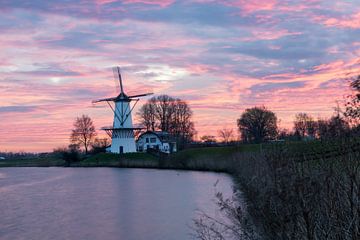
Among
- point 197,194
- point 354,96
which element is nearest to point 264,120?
point 197,194

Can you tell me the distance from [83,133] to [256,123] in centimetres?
2574

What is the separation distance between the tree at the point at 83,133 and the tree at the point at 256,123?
22284 millimetres

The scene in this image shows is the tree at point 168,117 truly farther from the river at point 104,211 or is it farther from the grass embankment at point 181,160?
the river at point 104,211

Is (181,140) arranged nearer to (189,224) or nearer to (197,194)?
(197,194)

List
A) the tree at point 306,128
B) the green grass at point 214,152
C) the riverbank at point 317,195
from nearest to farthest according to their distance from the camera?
the riverbank at point 317,195 < the tree at point 306,128 < the green grass at point 214,152

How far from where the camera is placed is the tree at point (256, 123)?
65438 millimetres

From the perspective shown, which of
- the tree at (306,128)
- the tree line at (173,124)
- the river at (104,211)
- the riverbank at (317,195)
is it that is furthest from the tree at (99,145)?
the riverbank at (317,195)

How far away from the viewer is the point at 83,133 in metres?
73.6

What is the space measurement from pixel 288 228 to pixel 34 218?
13.0m

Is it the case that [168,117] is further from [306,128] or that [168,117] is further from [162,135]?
[306,128]

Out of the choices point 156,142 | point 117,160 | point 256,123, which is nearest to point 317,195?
point 117,160

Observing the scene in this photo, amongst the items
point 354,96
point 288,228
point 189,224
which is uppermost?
point 354,96

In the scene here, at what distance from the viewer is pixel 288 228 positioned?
517 centimetres

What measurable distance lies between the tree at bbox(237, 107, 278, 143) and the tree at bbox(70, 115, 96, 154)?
2228 cm
